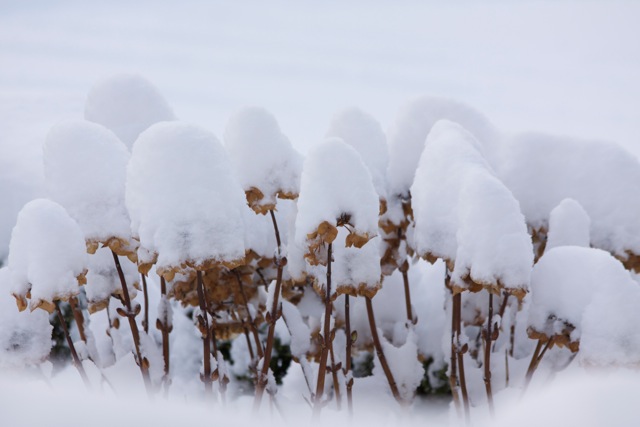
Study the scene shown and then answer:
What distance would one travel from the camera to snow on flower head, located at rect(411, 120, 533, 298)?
1.11 m

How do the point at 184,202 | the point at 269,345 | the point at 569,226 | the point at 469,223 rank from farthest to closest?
the point at 569,226
the point at 269,345
the point at 469,223
the point at 184,202

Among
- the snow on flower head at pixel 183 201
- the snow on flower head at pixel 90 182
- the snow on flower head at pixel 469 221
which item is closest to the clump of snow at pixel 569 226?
the snow on flower head at pixel 469 221

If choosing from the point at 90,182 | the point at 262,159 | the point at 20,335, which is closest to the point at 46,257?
the point at 90,182

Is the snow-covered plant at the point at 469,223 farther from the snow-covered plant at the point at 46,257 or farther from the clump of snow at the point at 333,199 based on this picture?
the snow-covered plant at the point at 46,257

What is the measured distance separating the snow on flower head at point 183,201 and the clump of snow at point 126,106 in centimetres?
55

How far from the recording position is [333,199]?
1104 millimetres

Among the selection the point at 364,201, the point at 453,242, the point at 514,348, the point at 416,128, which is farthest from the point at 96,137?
the point at 514,348

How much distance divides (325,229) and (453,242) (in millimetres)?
294

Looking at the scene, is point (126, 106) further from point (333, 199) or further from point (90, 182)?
point (333, 199)

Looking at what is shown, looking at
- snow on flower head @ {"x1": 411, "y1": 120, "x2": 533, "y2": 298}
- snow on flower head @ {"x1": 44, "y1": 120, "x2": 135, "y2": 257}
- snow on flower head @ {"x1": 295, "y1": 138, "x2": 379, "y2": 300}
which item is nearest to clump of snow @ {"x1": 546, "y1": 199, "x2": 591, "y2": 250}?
snow on flower head @ {"x1": 411, "y1": 120, "x2": 533, "y2": 298}

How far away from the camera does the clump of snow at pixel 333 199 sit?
1.10 metres

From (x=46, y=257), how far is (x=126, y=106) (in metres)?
0.64

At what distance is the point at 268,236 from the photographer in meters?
1.57

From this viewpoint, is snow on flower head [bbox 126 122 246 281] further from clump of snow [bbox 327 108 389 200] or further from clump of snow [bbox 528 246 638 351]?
clump of snow [bbox 528 246 638 351]
